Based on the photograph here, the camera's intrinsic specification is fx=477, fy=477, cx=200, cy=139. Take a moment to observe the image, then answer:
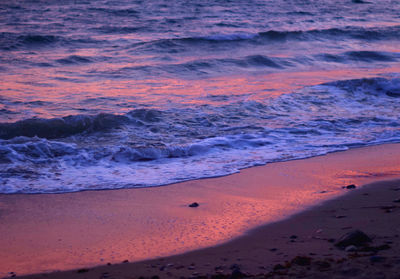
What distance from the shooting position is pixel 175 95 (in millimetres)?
10148

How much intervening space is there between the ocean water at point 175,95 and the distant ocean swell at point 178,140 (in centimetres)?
2

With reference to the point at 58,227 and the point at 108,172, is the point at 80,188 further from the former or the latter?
the point at 58,227

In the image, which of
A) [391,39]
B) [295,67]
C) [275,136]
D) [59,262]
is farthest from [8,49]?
[391,39]

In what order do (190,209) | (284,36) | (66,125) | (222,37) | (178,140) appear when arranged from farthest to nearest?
1. (284,36)
2. (222,37)
3. (66,125)
4. (178,140)
5. (190,209)

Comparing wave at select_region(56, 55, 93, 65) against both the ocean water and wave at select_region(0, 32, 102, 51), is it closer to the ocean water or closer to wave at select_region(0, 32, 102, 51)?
the ocean water

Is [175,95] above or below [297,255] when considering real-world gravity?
below

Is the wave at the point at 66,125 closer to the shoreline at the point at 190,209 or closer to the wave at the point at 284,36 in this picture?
the shoreline at the point at 190,209

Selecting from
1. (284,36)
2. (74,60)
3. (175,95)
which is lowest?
(175,95)

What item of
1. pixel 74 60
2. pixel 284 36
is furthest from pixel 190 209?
pixel 284 36

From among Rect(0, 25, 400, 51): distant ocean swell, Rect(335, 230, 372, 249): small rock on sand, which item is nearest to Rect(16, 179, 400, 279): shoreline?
Rect(335, 230, 372, 249): small rock on sand

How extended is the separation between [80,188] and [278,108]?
200 inches

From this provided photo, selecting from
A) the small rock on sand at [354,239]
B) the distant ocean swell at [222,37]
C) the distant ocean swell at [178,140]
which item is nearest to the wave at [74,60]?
the distant ocean swell at [222,37]

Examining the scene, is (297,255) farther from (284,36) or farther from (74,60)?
(284,36)

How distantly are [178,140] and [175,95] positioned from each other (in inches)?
123
